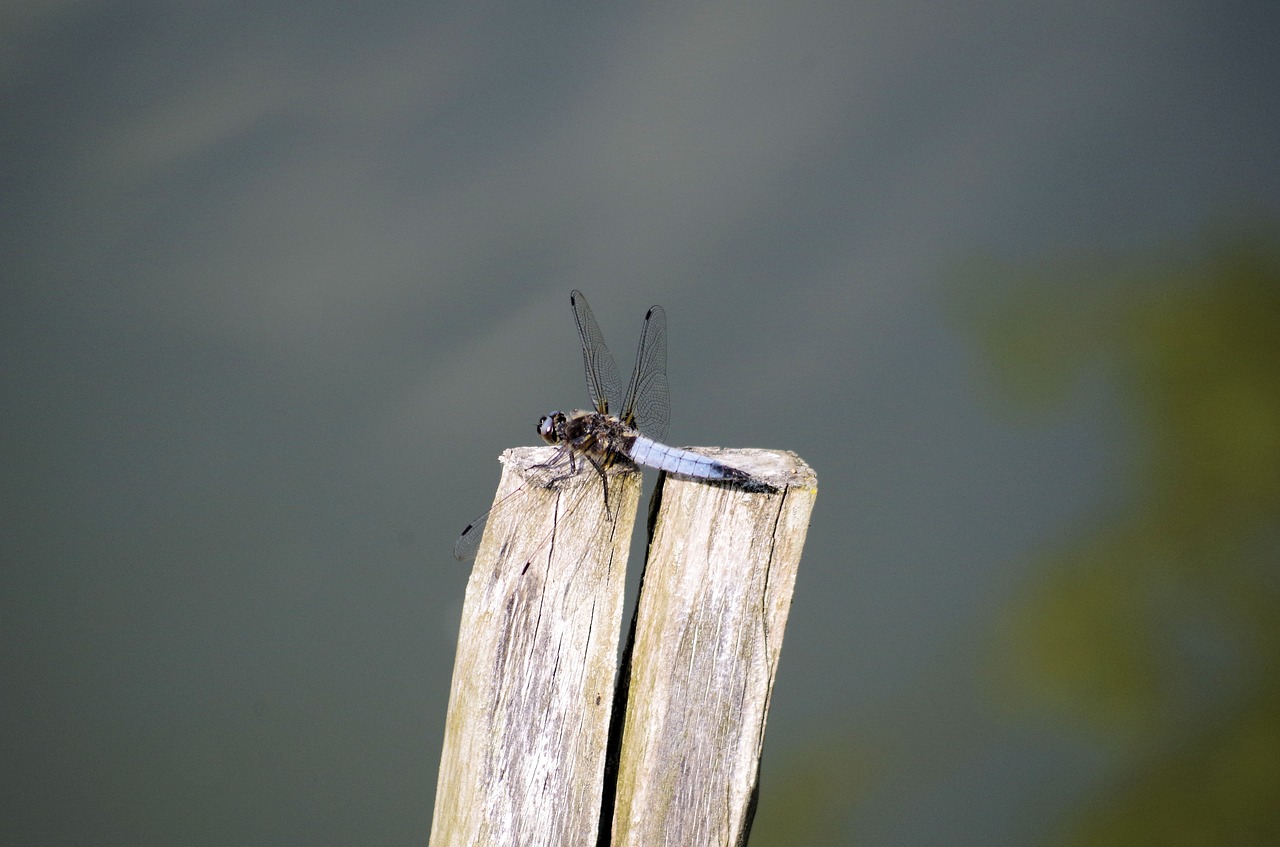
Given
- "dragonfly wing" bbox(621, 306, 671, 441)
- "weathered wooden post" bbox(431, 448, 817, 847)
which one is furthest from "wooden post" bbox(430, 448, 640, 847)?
"dragonfly wing" bbox(621, 306, 671, 441)

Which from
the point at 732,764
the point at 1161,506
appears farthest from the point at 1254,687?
the point at 732,764

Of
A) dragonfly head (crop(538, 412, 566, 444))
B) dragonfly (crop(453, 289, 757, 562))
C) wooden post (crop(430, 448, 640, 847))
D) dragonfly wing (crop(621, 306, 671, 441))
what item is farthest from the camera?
dragonfly wing (crop(621, 306, 671, 441))

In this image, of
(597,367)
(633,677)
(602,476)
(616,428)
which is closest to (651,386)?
(597,367)

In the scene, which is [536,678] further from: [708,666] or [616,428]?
[616,428]

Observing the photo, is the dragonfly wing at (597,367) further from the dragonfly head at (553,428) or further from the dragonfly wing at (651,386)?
the dragonfly head at (553,428)

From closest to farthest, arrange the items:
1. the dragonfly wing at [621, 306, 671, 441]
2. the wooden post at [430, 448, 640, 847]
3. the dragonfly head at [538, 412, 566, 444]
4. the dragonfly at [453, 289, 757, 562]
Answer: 1. the wooden post at [430, 448, 640, 847]
2. the dragonfly at [453, 289, 757, 562]
3. the dragonfly head at [538, 412, 566, 444]
4. the dragonfly wing at [621, 306, 671, 441]

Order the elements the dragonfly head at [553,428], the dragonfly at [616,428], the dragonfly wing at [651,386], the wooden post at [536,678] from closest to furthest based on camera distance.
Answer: the wooden post at [536,678] → the dragonfly at [616,428] → the dragonfly head at [553,428] → the dragonfly wing at [651,386]

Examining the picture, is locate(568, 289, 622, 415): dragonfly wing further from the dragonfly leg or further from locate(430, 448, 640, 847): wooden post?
locate(430, 448, 640, 847): wooden post

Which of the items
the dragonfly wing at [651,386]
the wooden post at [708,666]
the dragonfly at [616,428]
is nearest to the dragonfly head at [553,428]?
the dragonfly at [616,428]

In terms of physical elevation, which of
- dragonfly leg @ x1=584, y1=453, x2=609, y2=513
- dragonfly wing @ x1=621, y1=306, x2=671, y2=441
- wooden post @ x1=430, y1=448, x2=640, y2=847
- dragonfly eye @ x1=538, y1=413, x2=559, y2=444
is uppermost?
dragonfly wing @ x1=621, y1=306, x2=671, y2=441
